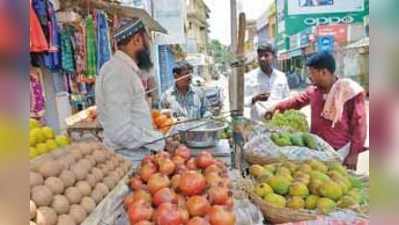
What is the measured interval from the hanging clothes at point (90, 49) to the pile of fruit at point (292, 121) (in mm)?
1834

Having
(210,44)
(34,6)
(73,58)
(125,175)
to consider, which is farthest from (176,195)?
(210,44)

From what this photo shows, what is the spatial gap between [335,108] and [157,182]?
61.2 inches

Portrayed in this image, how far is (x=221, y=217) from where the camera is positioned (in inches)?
55.6

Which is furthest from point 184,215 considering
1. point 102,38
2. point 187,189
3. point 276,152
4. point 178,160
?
point 102,38

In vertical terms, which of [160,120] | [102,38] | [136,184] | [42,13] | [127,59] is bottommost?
[136,184]

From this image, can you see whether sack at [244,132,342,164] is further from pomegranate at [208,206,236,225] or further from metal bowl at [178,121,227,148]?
pomegranate at [208,206,236,225]

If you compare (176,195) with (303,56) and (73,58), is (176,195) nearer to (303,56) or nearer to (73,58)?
(303,56)

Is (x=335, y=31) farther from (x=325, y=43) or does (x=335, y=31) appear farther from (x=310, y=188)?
(x=310, y=188)

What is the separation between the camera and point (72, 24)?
148 inches

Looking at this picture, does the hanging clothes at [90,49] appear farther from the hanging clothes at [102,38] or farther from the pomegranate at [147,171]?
the pomegranate at [147,171]

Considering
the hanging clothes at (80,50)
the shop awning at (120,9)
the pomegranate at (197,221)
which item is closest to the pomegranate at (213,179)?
the pomegranate at (197,221)

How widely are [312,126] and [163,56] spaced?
90.0 inches

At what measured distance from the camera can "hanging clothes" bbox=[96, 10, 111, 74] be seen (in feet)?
13.3

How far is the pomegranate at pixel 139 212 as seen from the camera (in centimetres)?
144
